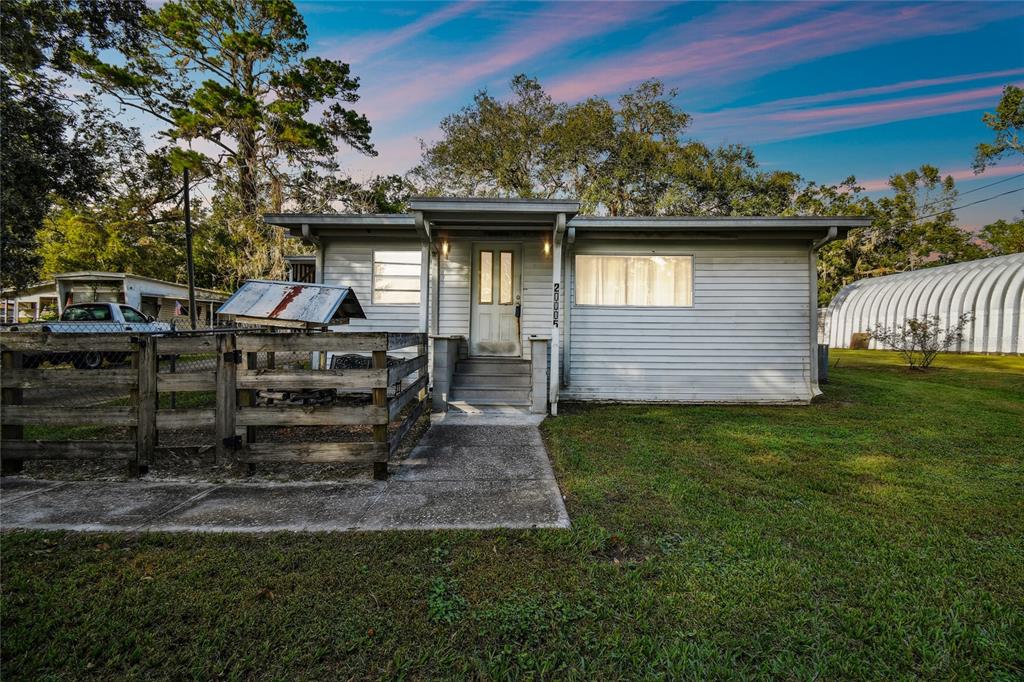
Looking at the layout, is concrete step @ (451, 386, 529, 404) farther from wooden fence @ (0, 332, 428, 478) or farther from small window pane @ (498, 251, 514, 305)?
wooden fence @ (0, 332, 428, 478)

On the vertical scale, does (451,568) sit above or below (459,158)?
below

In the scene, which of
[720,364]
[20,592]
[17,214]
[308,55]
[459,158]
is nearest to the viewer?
[20,592]

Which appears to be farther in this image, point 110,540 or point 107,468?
point 107,468

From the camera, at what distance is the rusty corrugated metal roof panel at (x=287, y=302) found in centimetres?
431

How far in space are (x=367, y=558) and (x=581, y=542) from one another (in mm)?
1242

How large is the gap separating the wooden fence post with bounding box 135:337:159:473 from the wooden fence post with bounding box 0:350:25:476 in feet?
3.41

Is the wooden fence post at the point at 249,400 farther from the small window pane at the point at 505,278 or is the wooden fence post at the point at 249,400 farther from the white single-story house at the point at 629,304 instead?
the small window pane at the point at 505,278

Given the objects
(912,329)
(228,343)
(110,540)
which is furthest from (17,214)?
(912,329)

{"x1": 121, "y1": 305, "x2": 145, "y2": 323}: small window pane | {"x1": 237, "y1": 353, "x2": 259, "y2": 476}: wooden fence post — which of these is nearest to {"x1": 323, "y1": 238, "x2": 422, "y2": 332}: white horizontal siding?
{"x1": 237, "y1": 353, "x2": 259, "y2": 476}: wooden fence post

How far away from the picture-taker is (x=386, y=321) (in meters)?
7.91

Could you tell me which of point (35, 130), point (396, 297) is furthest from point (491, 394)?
point (35, 130)

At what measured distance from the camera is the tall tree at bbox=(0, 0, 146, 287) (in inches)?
379

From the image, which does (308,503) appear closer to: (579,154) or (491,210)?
(491,210)

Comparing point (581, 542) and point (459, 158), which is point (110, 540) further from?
point (459, 158)
